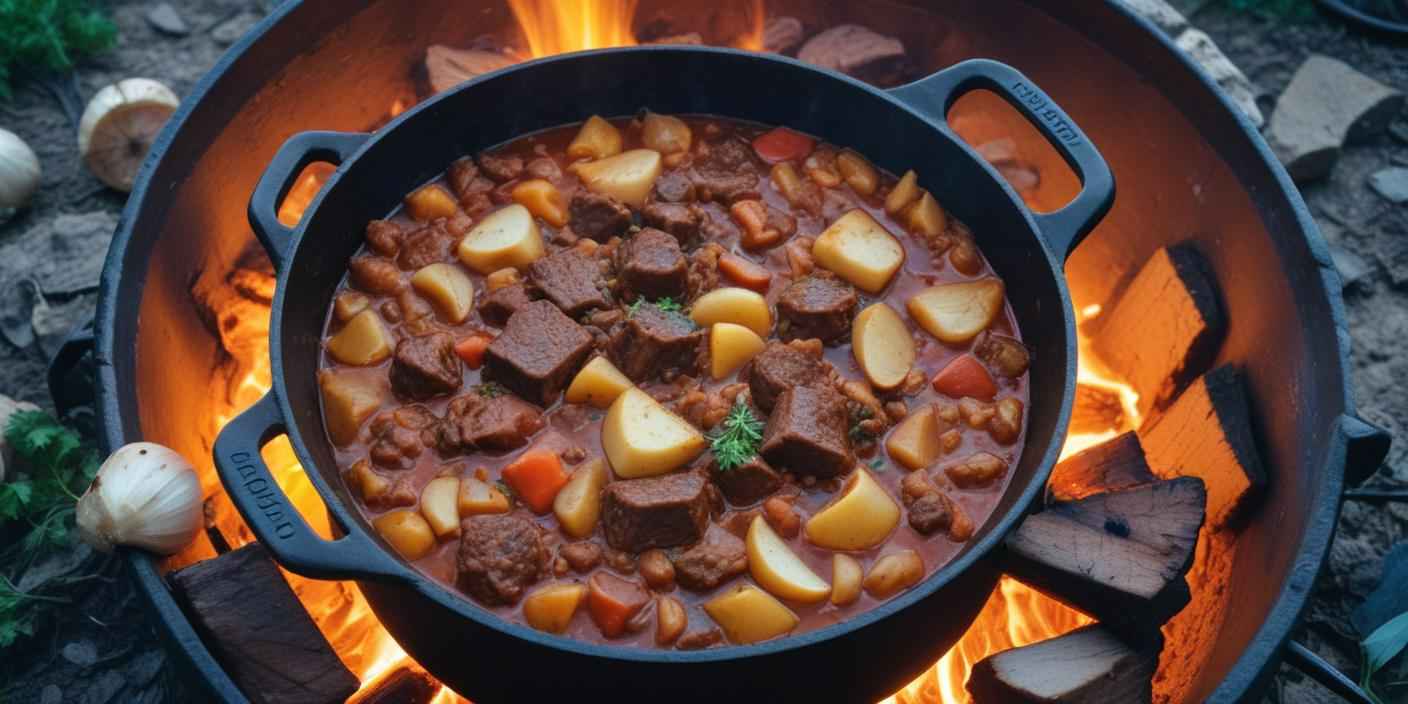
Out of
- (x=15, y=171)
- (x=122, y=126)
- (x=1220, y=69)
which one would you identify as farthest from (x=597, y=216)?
(x=1220, y=69)

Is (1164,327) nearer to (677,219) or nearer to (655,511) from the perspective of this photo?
(677,219)

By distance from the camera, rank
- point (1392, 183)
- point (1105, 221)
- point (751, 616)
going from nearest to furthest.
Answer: point (751, 616)
point (1105, 221)
point (1392, 183)

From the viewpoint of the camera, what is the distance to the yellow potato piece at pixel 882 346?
3287 mm

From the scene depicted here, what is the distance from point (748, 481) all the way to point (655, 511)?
0.31m

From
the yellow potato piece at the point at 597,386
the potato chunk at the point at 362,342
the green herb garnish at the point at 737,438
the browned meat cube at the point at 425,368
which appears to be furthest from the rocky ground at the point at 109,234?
the green herb garnish at the point at 737,438

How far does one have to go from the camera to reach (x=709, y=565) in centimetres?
287

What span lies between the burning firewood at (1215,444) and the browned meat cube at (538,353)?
6.30ft

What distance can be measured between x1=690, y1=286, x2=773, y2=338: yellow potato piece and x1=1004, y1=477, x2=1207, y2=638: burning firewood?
97 cm

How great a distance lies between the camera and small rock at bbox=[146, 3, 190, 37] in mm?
5363

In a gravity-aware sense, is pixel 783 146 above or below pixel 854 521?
above

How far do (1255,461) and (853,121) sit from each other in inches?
65.5

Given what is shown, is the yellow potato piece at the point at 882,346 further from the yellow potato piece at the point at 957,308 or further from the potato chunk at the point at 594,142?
the potato chunk at the point at 594,142

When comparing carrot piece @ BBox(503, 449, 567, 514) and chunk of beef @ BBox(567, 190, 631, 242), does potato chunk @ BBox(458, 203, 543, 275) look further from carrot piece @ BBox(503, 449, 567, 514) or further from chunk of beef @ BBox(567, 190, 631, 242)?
carrot piece @ BBox(503, 449, 567, 514)

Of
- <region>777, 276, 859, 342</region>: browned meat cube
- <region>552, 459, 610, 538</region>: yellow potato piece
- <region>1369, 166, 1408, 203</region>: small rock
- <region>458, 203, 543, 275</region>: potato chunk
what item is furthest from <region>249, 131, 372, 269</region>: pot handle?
<region>1369, 166, 1408, 203</region>: small rock
